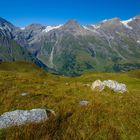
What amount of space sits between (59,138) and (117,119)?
3.51m

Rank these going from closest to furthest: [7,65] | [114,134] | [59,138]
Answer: [59,138]
[114,134]
[7,65]

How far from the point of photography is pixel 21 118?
989 centimetres

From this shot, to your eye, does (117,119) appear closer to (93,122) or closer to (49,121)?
(93,122)

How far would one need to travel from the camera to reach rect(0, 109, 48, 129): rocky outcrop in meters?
9.21

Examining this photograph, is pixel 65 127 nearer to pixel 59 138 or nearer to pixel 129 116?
pixel 59 138

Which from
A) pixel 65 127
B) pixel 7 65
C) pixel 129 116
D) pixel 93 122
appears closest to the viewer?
pixel 65 127

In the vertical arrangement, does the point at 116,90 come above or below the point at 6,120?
below

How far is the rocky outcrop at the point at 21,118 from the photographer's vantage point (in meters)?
9.21

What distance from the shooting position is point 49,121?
9.70 m

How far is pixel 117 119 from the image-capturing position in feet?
35.8

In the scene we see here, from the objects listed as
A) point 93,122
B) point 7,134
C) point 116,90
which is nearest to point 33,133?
point 7,134

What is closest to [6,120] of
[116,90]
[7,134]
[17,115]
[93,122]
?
[17,115]

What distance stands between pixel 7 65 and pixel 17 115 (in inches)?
5062

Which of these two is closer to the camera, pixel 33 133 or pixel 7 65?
pixel 33 133
